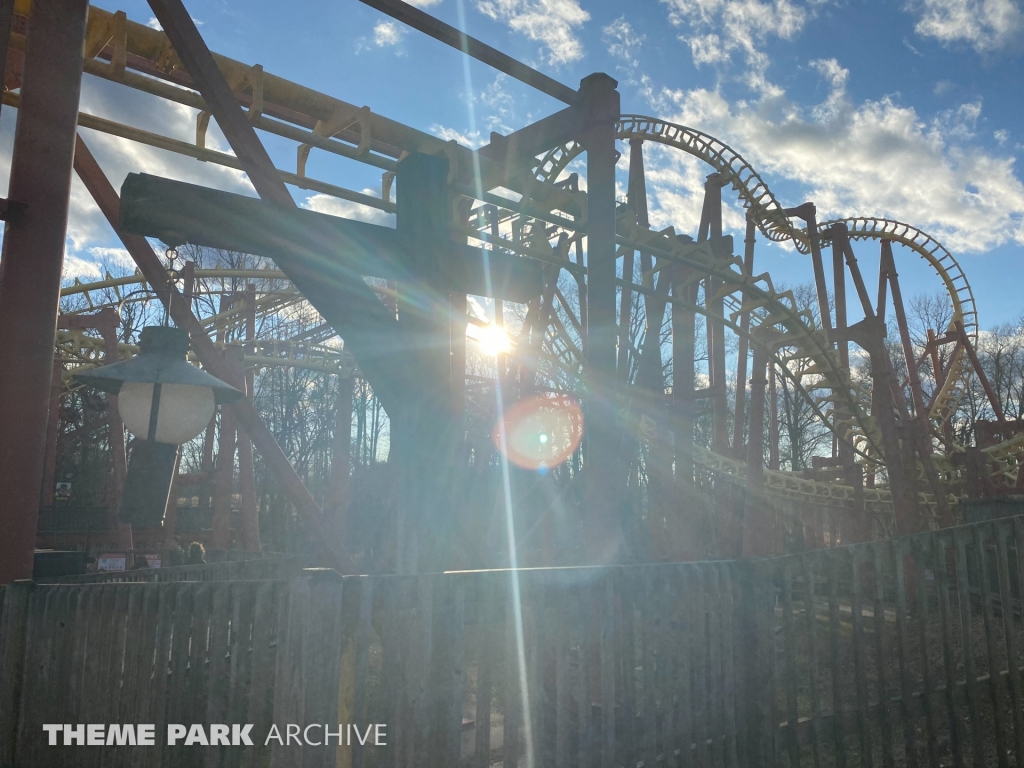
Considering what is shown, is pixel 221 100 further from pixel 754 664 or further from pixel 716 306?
pixel 716 306

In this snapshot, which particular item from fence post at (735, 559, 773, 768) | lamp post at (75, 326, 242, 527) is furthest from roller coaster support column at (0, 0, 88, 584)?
fence post at (735, 559, 773, 768)

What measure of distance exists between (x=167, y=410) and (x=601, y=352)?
236 centimetres

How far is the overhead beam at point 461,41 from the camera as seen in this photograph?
315cm

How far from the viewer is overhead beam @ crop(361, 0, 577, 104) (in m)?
3.15

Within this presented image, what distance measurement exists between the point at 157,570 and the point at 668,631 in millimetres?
4959

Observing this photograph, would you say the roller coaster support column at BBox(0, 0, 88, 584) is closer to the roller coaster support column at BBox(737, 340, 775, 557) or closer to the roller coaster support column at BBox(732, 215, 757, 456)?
the roller coaster support column at BBox(737, 340, 775, 557)

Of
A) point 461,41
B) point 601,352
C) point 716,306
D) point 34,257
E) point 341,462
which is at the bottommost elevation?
point 601,352

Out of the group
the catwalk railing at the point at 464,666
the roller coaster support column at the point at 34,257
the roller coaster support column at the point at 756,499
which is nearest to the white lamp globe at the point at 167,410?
the catwalk railing at the point at 464,666

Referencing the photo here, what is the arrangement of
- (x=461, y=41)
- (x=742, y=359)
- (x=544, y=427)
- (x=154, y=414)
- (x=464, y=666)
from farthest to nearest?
(x=544, y=427)
(x=742, y=359)
(x=461, y=41)
(x=464, y=666)
(x=154, y=414)

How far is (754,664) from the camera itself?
3.09m

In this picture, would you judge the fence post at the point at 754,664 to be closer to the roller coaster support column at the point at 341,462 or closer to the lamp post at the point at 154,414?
the lamp post at the point at 154,414

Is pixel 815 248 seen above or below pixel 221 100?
above

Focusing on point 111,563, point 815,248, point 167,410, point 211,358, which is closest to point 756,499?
point 815,248

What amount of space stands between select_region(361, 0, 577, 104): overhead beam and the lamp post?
1894mm
